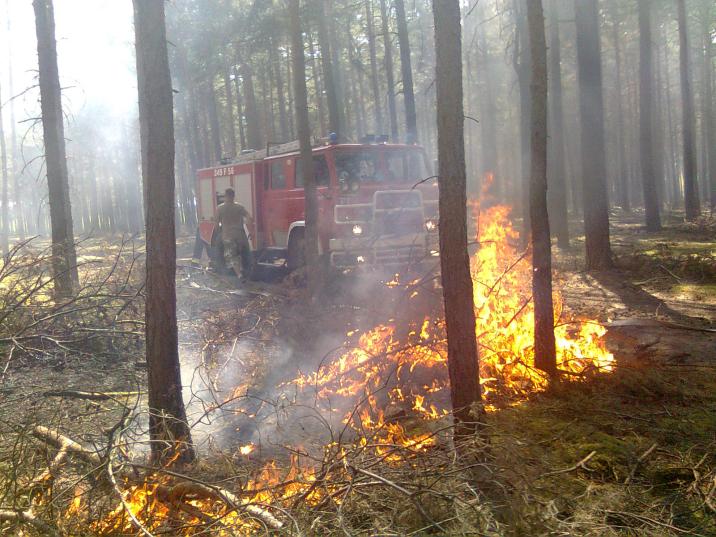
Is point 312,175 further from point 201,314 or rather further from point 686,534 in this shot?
point 686,534

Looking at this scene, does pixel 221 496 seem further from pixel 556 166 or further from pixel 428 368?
pixel 556 166

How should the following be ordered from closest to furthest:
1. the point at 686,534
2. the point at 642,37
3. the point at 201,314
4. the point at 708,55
→ the point at 686,534, the point at 201,314, the point at 642,37, the point at 708,55

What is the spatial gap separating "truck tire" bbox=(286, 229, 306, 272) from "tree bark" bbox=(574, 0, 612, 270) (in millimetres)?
5476

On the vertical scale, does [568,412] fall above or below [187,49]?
below

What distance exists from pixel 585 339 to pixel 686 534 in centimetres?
378

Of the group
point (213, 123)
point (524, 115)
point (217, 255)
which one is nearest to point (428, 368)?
point (217, 255)

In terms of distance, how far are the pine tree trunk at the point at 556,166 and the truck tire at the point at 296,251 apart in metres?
7.59

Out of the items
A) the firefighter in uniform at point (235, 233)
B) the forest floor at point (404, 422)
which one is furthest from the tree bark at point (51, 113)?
the firefighter in uniform at point (235, 233)

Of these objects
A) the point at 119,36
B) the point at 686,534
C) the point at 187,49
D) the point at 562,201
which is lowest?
the point at 686,534

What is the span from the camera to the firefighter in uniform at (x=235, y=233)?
13.6 m

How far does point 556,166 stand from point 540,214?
39.7 ft

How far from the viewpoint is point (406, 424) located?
577 centimetres

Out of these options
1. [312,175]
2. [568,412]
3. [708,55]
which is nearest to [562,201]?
[312,175]

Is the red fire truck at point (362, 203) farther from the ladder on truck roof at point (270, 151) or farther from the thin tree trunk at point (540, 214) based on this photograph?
the thin tree trunk at point (540, 214)
